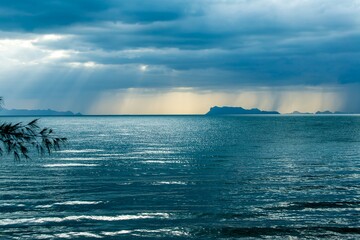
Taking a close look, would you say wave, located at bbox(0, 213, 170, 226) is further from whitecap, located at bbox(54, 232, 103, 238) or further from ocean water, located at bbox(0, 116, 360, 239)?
whitecap, located at bbox(54, 232, 103, 238)

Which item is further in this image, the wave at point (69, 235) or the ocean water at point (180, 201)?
the ocean water at point (180, 201)

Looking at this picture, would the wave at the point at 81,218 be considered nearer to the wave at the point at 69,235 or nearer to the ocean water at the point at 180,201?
the ocean water at the point at 180,201

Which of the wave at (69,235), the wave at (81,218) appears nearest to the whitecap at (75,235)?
the wave at (69,235)

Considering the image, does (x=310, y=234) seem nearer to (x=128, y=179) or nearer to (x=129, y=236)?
(x=129, y=236)

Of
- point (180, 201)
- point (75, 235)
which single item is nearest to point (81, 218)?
point (75, 235)

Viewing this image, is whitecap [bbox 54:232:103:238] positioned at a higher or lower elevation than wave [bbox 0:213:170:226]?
lower

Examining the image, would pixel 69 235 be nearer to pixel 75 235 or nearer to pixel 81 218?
pixel 75 235

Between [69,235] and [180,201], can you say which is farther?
[180,201]

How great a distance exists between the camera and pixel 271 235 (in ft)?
82.9

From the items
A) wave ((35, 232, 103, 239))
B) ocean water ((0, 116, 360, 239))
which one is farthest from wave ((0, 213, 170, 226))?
wave ((35, 232, 103, 239))

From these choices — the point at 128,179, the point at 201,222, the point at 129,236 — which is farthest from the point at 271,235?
the point at 128,179

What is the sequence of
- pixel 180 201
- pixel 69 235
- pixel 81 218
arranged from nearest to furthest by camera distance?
pixel 69 235 → pixel 81 218 → pixel 180 201

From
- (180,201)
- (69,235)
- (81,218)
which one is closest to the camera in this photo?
(69,235)

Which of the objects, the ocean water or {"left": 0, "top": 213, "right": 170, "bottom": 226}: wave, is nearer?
the ocean water
